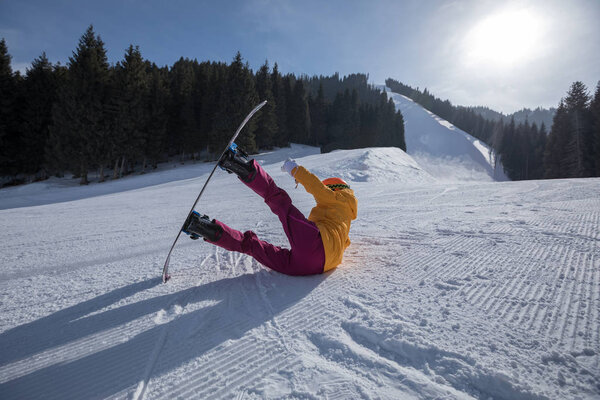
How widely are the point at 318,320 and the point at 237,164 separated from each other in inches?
58.3

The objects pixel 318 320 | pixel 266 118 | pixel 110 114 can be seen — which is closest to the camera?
pixel 318 320

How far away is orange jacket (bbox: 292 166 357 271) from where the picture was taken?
2174mm

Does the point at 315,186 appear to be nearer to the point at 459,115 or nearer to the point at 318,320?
the point at 318,320

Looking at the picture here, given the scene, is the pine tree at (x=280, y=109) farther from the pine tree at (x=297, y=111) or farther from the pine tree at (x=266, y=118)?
the pine tree at (x=266, y=118)

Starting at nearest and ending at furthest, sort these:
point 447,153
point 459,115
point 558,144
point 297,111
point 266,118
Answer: point 558,144 → point 266,118 → point 297,111 → point 447,153 → point 459,115

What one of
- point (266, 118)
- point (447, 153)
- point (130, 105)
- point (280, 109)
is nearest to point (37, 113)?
point (130, 105)

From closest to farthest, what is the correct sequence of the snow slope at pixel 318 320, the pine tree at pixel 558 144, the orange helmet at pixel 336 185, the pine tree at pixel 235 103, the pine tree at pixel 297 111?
the snow slope at pixel 318 320, the orange helmet at pixel 336 185, the pine tree at pixel 235 103, the pine tree at pixel 558 144, the pine tree at pixel 297 111

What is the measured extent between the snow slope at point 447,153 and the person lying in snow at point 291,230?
110ft

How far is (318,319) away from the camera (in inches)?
63.8

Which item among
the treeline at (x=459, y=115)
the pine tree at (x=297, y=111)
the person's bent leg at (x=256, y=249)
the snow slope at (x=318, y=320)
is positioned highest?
the treeline at (x=459, y=115)

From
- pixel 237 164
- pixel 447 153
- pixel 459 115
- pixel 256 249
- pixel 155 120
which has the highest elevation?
pixel 459 115

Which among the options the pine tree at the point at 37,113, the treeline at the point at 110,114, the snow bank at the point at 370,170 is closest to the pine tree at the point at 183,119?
the treeline at the point at 110,114

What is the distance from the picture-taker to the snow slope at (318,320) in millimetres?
1169

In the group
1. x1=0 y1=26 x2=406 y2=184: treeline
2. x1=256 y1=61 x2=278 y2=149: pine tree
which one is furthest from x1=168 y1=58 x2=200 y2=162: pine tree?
x1=256 y1=61 x2=278 y2=149: pine tree
